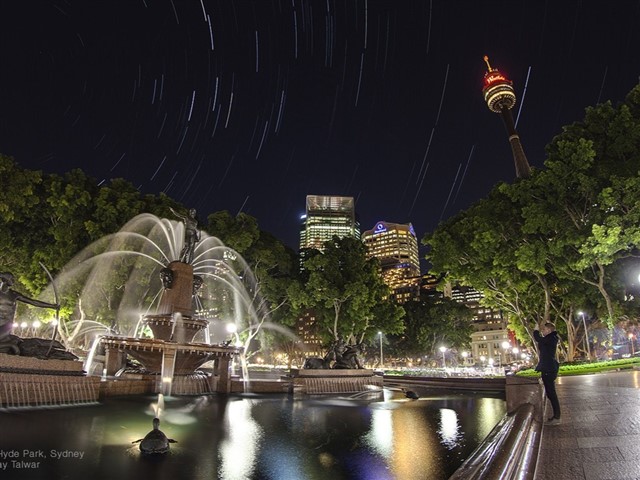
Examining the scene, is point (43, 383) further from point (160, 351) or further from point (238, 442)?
point (238, 442)

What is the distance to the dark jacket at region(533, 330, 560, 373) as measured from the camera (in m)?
7.21

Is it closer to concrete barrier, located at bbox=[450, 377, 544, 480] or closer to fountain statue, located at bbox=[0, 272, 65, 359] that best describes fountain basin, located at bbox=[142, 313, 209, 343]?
fountain statue, located at bbox=[0, 272, 65, 359]

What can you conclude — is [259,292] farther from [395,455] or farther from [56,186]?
[395,455]

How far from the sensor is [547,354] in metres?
7.38

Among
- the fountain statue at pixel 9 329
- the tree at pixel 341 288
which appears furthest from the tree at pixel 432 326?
the fountain statue at pixel 9 329

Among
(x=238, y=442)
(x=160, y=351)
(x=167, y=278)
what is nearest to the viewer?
(x=238, y=442)

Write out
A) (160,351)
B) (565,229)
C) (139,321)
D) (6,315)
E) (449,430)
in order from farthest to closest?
(139,321), (565,229), (160,351), (6,315), (449,430)

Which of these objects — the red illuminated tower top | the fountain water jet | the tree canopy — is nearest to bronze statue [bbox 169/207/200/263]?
the fountain water jet

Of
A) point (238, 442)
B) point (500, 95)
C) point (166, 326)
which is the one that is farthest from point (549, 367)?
point (500, 95)

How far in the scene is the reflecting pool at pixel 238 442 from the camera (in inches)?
237

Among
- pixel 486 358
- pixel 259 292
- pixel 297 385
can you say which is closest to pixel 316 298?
pixel 259 292

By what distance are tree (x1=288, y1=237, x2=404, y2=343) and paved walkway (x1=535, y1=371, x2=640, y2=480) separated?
2838 centimetres

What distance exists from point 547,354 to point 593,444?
262cm

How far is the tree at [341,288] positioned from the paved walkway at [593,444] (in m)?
28.4
